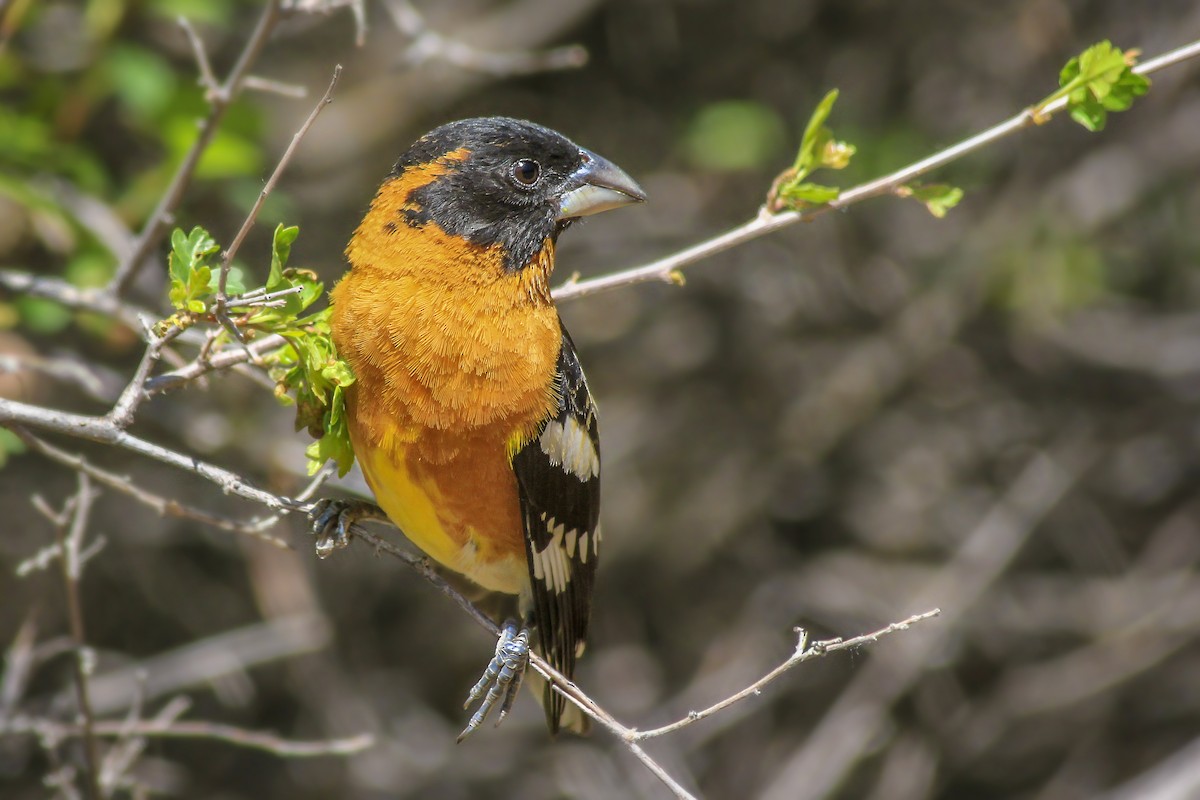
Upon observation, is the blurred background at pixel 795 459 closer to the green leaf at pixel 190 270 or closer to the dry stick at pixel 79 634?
the dry stick at pixel 79 634

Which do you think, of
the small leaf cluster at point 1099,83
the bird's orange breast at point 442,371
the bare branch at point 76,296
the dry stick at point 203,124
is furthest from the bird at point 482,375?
the small leaf cluster at point 1099,83

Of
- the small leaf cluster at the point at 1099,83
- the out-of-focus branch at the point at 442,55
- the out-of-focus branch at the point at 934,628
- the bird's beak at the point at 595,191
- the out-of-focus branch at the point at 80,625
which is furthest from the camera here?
the out-of-focus branch at the point at 934,628

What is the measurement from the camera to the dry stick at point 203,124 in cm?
267

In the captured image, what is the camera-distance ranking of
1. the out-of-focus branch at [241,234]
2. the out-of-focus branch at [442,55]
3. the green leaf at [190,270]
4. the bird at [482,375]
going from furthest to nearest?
the out-of-focus branch at [442,55] → the bird at [482,375] → the green leaf at [190,270] → the out-of-focus branch at [241,234]

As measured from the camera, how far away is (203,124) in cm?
276

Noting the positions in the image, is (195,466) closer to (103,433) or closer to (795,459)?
(103,433)

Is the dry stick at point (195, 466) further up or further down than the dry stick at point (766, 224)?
further down

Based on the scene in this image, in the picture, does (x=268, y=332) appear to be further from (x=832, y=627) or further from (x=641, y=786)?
(x=832, y=627)

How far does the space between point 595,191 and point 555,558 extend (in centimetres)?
89

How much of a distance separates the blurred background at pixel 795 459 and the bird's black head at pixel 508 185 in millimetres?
1987

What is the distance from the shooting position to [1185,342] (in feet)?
17.8

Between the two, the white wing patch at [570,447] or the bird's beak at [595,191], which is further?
the bird's beak at [595,191]

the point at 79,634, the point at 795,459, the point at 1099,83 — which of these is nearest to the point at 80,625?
the point at 79,634

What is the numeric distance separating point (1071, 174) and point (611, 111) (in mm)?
1979
